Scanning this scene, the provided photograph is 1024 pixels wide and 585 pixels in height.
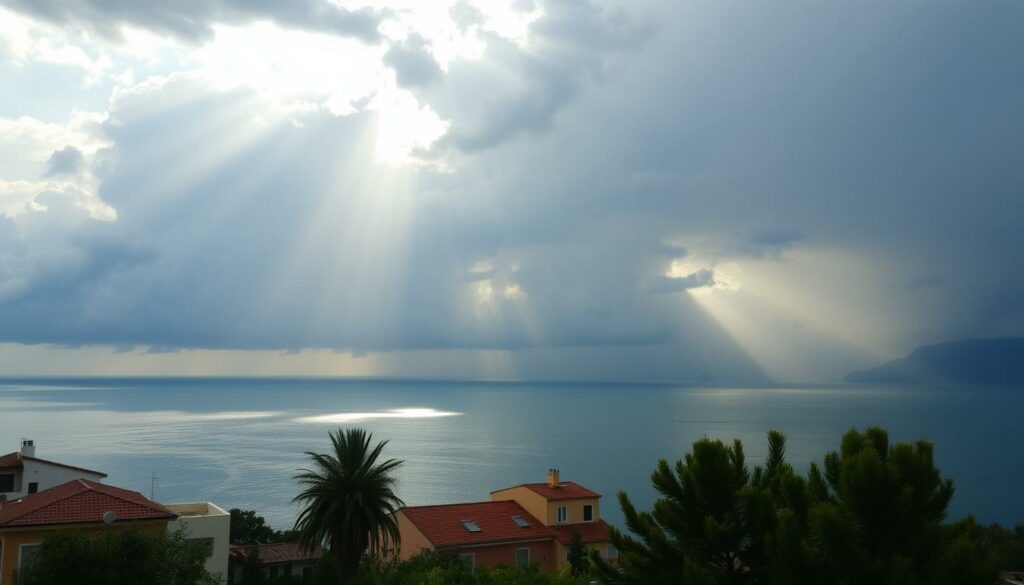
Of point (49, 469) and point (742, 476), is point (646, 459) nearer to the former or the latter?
point (49, 469)

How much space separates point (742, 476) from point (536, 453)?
429 ft

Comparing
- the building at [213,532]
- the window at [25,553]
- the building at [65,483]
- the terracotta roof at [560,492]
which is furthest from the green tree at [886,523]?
the terracotta roof at [560,492]

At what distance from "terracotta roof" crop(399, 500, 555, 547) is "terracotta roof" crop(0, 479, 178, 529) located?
15307 mm

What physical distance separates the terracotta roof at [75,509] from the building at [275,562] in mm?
20082

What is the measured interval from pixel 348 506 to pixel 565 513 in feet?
49.3

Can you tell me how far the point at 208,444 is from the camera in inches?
6009

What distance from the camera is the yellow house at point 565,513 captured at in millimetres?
38188

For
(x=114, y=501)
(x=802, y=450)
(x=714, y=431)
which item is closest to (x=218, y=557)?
(x=114, y=501)

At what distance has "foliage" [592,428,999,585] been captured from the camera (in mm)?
9945

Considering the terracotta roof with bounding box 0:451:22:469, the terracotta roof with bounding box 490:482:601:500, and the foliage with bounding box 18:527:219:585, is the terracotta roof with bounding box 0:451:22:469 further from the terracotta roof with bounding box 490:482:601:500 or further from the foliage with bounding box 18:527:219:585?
the terracotta roof with bounding box 490:482:601:500

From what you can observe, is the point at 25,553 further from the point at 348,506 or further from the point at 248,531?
the point at 248,531

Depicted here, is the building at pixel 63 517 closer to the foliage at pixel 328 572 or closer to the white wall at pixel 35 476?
the foliage at pixel 328 572

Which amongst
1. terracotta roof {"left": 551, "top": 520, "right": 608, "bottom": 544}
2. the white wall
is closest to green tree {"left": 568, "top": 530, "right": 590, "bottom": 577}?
terracotta roof {"left": 551, "top": 520, "right": 608, "bottom": 544}

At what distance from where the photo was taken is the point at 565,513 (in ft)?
131
